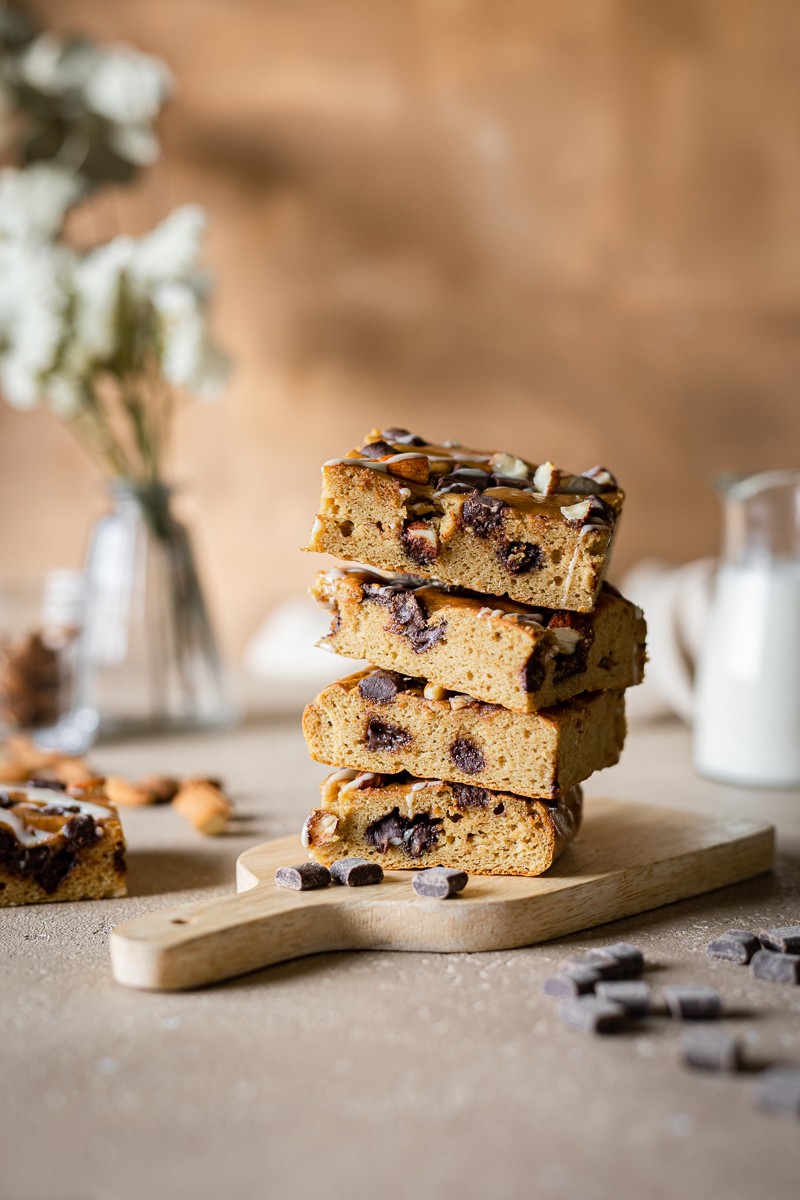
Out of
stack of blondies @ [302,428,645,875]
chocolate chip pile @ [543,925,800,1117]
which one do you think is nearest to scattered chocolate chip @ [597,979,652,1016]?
chocolate chip pile @ [543,925,800,1117]

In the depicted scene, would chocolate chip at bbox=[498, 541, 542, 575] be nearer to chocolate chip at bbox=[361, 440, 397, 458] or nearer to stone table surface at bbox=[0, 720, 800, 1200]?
chocolate chip at bbox=[361, 440, 397, 458]

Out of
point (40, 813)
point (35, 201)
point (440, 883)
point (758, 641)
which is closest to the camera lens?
point (440, 883)

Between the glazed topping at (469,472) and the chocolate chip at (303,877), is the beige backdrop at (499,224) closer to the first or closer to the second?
the glazed topping at (469,472)

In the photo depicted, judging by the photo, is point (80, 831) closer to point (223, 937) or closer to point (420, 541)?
point (223, 937)

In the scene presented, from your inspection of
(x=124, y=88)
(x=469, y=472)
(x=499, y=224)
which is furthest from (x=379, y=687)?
(x=499, y=224)

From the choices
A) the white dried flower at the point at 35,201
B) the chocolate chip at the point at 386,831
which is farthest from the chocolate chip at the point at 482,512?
the white dried flower at the point at 35,201

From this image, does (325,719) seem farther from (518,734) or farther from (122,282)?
(122,282)

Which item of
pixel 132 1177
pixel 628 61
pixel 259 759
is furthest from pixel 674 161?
pixel 132 1177
